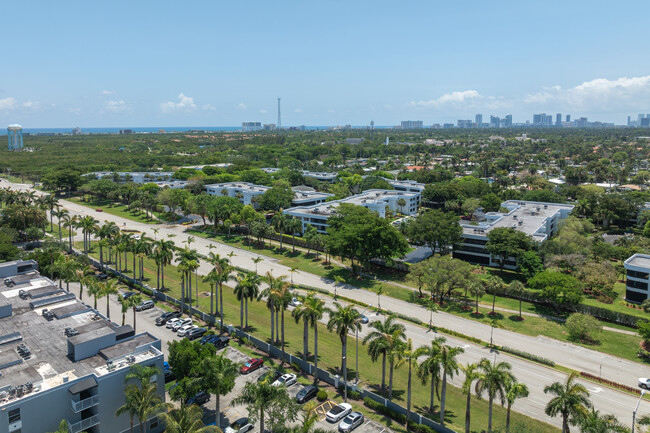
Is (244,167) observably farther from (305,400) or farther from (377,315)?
(305,400)

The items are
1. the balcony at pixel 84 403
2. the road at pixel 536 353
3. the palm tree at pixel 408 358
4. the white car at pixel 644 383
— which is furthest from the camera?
the white car at pixel 644 383

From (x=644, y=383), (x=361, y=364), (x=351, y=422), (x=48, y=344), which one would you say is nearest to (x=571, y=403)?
(x=351, y=422)

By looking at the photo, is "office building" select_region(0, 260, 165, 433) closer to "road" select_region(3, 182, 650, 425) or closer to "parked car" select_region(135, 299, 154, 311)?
"road" select_region(3, 182, 650, 425)

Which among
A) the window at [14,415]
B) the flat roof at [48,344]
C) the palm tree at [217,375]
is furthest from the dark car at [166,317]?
the window at [14,415]

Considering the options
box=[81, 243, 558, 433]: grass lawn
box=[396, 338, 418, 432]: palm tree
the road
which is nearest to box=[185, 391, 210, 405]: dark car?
box=[81, 243, 558, 433]: grass lawn

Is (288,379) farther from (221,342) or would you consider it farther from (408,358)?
(408,358)

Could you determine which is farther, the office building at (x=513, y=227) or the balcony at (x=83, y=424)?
the office building at (x=513, y=227)

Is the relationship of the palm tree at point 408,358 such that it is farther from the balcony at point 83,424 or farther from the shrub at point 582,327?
the shrub at point 582,327
